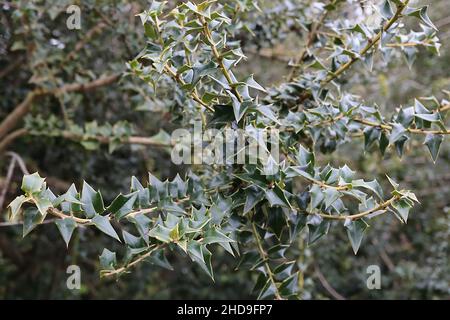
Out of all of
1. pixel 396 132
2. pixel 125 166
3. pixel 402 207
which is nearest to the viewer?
pixel 402 207

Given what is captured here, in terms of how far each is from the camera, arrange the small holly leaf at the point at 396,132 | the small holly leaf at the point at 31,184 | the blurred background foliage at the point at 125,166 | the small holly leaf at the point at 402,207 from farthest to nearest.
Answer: the blurred background foliage at the point at 125,166
the small holly leaf at the point at 396,132
the small holly leaf at the point at 402,207
the small holly leaf at the point at 31,184

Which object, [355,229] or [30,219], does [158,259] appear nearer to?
[30,219]

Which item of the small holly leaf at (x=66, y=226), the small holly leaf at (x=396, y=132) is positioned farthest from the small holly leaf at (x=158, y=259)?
the small holly leaf at (x=396, y=132)

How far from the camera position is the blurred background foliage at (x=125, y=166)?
1908 mm

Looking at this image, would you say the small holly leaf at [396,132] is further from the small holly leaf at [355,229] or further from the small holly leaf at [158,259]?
the small holly leaf at [158,259]

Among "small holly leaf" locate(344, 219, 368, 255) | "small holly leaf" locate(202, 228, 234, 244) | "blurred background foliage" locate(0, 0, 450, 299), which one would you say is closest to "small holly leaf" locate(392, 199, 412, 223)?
"small holly leaf" locate(344, 219, 368, 255)

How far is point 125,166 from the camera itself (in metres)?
2.45

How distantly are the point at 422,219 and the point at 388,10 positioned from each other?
1994 millimetres

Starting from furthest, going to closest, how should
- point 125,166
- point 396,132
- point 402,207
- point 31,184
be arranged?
point 125,166 < point 396,132 < point 402,207 < point 31,184

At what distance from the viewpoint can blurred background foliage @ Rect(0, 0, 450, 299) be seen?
191 centimetres

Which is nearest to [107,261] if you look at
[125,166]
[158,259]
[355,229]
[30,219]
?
[158,259]

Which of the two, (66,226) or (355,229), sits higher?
(66,226)
